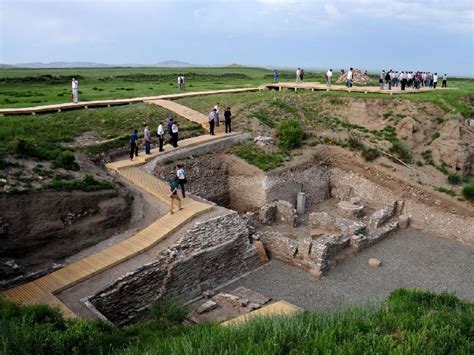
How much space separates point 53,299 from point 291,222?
1118cm

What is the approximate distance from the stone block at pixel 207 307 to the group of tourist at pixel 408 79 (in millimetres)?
23852

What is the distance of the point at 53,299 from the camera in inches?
437

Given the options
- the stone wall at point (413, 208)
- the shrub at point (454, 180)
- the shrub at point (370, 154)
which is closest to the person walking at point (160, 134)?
the stone wall at point (413, 208)

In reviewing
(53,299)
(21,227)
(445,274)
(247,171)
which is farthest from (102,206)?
(445,274)

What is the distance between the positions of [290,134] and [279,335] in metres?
17.0

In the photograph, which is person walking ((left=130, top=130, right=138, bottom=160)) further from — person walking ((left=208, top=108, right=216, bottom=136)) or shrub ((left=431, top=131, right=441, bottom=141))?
shrub ((left=431, top=131, right=441, bottom=141))

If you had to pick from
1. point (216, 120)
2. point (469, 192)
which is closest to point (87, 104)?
point (216, 120)

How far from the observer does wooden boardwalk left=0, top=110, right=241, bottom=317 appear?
11383 millimetres

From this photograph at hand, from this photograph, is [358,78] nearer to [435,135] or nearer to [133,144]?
[435,135]

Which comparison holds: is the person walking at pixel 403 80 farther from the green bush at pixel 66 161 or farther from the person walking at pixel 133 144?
the green bush at pixel 66 161

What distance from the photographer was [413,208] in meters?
21.1

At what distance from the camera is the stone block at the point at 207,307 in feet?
42.7

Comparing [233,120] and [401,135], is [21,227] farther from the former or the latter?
[401,135]

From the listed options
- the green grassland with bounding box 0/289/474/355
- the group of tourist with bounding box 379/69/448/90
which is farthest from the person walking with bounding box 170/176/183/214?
the group of tourist with bounding box 379/69/448/90
